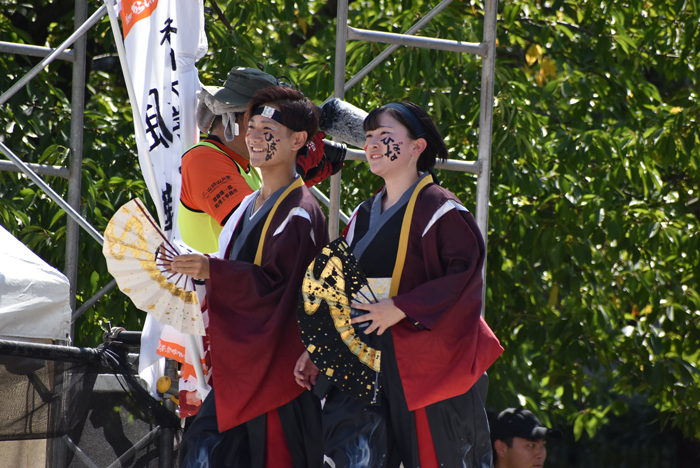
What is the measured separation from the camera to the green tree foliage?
504 centimetres

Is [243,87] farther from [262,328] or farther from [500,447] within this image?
[500,447]

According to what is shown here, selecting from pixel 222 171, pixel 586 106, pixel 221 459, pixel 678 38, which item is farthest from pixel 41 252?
pixel 678 38

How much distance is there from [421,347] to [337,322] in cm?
24

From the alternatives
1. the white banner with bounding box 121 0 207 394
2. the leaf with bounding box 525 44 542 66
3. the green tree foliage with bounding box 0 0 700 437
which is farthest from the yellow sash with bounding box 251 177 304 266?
the leaf with bounding box 525 44 542 66

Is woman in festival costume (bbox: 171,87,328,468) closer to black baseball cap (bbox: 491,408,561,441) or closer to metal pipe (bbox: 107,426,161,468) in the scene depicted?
metal pipe (bbox: 107,426,161,468)

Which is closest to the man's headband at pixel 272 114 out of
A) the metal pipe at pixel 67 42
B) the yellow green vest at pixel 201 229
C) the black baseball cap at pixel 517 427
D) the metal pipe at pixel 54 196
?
the yellow green vest at pixel 201 229

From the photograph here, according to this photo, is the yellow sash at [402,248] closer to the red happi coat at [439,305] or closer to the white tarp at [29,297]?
the red happi coat at [439,305]

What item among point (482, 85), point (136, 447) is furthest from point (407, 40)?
point (136, 447)

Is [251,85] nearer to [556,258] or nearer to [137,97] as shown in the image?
[137,97]

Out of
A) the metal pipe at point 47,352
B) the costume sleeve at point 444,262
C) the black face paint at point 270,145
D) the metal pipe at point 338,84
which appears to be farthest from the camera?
the metal pipe at point 338,84

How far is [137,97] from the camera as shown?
10.7ft

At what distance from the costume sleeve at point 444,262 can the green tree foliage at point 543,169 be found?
2.66 m

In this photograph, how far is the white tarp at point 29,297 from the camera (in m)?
2.71

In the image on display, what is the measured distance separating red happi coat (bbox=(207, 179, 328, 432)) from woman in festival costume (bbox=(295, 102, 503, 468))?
95mm
